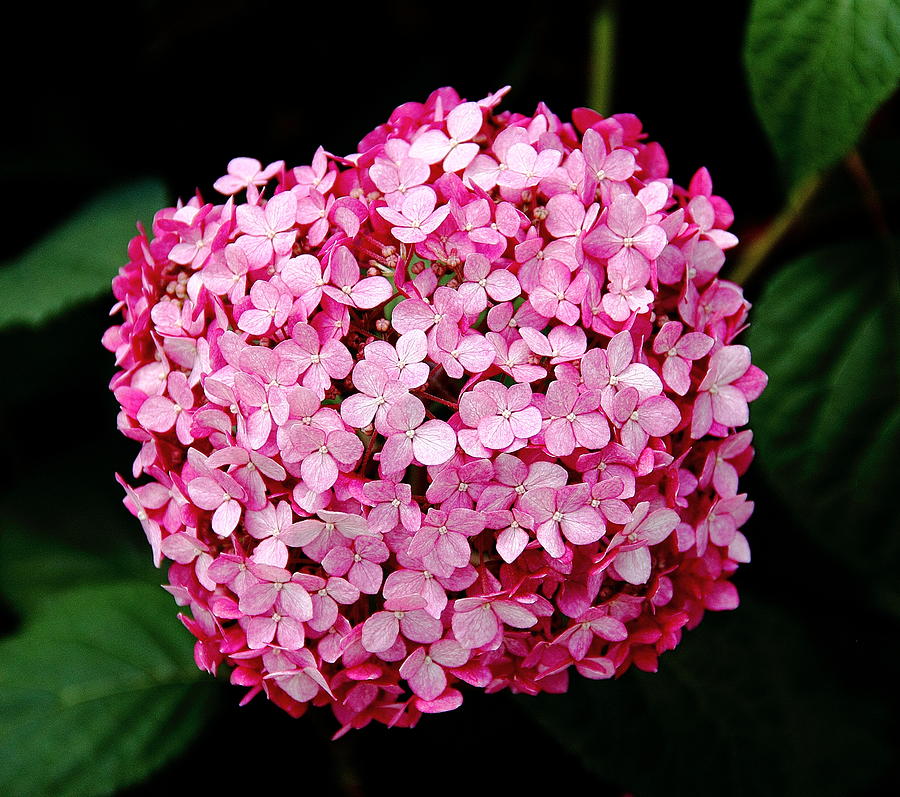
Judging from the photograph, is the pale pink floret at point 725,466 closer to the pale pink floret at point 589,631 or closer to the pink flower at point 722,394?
the pink flower at point 722,394

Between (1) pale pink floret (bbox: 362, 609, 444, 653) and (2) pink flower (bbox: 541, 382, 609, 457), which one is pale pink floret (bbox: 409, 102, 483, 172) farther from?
(1) pale pink floret (bbox: 362, 609, 444, 653)

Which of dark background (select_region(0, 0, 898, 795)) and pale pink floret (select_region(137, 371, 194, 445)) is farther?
dark background (select_region(0, 0, 898, 795))

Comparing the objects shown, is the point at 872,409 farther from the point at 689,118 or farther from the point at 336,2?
the point at 336,2

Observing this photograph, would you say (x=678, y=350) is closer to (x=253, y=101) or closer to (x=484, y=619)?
(x=484, y=619)

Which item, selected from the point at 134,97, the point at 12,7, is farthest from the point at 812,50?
the point at 12,7

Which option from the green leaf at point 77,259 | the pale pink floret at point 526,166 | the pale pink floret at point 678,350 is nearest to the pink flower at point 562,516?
the pale pink floret at point 678,350

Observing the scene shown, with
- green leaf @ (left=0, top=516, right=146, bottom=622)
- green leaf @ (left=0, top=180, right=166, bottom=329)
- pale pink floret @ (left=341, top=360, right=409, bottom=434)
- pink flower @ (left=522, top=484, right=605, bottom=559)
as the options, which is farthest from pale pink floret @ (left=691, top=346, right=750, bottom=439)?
green leaf @ (left=0, top=516, right=146, bottom=622)

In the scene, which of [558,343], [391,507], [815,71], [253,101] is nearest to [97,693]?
[391,507]
